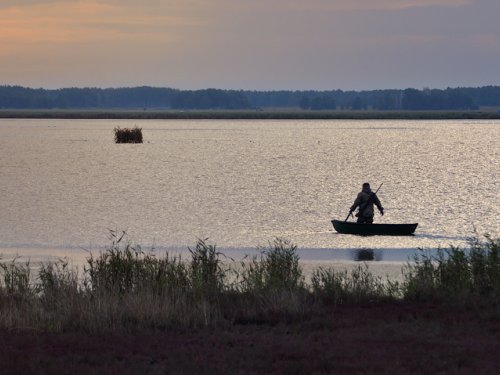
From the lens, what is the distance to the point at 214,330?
1326 centimetres

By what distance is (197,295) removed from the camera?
15438 mm

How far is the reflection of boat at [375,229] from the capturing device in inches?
1208

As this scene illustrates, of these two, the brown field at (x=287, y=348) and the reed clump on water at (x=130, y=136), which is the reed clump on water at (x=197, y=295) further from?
the reed clump on water at (x=130, y=136)

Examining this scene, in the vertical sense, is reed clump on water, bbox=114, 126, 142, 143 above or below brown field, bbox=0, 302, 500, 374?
below

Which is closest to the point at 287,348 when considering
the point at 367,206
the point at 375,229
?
the point at 375,229

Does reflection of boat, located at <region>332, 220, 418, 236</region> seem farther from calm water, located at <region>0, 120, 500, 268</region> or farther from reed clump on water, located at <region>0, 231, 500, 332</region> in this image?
reed clump on water, located at <region>0, 231, 500, 332</region>

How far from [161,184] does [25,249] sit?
3077 centimetres

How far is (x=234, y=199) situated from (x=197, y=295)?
3280cm

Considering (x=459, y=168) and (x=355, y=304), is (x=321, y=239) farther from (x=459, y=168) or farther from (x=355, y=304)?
(x=459, y=168)

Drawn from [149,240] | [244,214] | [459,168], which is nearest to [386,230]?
[149,240]

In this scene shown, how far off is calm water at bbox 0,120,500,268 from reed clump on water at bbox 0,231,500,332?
965 centimetres

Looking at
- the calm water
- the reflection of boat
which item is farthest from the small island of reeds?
the reflection of boat

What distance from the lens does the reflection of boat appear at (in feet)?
101

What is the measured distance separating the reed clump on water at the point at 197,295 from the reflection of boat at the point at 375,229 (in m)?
12.7
